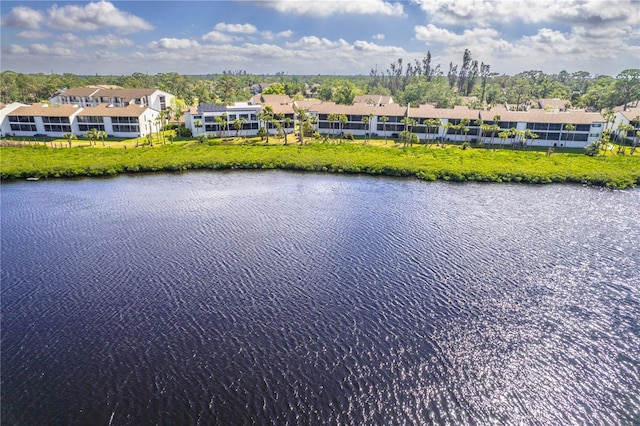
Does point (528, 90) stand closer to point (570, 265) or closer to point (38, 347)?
point (570, 265)

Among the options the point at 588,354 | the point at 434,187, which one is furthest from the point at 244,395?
the point at 434,187

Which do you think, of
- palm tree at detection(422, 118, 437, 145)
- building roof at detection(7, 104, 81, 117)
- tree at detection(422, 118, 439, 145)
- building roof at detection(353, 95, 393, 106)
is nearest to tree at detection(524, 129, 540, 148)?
tree at detection(422, 118, 439, 145)

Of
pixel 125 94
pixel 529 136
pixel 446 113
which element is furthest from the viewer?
pixel 125 94

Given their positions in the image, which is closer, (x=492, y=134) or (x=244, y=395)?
(x=244, y=395)

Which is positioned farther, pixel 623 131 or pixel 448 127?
pixel 448 127

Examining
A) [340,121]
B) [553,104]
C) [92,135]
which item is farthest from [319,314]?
[553,104]

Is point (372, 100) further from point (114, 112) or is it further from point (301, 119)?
point (114, 112)
